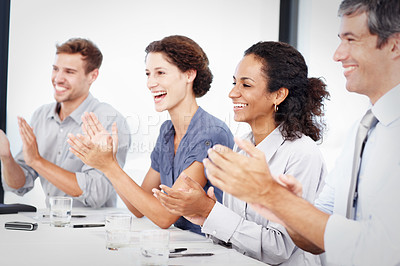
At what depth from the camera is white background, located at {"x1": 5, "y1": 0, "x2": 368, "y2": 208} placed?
3.81m

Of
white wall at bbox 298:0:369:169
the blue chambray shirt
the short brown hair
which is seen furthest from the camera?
white wall at bbox 298:0:369:169

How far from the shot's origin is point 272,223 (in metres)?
1.87

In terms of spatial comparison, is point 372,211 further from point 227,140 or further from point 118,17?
point 118,17

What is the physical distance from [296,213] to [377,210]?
0.74 ft

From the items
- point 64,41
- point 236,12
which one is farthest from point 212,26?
point 64,41

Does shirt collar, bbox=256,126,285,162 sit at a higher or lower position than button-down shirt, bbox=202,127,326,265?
higher

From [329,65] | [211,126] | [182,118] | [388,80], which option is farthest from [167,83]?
[329,65]

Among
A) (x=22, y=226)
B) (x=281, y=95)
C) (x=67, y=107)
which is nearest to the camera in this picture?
(x=22, y=226)

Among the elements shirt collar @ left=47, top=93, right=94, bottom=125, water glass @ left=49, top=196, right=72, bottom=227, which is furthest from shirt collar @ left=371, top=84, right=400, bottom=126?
shirt collar @ left=47, top=93, right=94, bottom=125

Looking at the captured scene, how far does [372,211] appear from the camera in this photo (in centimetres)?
128

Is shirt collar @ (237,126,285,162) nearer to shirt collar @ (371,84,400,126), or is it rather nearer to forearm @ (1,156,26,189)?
shirt collar @ (371,84,400,126)

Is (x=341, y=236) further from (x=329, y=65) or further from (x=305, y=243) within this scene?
(x=329, y=65)

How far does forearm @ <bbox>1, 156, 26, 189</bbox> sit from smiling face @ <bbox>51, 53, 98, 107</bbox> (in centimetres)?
59

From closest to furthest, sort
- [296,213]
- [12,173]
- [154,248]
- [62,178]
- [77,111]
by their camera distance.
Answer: [296,213], [154,248], [62,178], [12,173], [77,111]
